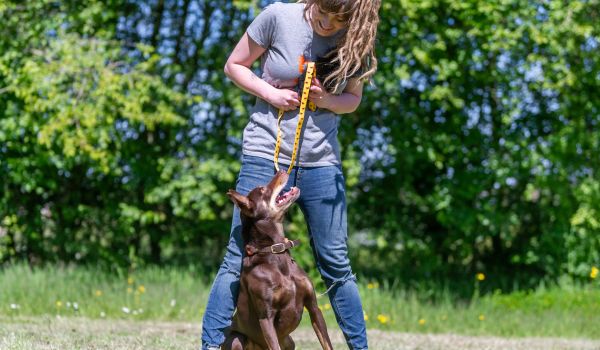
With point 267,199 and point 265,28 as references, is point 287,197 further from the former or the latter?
point 265,28

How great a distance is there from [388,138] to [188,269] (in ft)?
8.86

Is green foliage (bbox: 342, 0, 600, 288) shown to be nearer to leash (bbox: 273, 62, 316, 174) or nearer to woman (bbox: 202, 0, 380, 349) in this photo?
woman (bbox: 202, 0, 380, 349)

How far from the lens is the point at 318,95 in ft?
13.3

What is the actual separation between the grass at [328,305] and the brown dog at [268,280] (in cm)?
312

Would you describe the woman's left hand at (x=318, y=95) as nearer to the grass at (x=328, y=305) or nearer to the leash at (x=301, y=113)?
the leash at (x=301, y=113)

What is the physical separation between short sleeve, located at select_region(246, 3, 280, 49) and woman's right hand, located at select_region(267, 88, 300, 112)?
0.25m

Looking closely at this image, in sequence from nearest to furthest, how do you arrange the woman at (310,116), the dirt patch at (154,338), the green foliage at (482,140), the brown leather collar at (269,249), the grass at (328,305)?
the woman at (310,116), the brown leather collar at (269,249), the dirt patch at (154,338), the grass at (328,305), the green foliage at (482,140)

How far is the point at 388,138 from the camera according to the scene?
376 inches

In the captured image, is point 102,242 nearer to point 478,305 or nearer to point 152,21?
point 152,21

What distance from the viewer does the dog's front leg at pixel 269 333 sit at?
4.01 meters

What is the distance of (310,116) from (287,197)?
0.41 metres

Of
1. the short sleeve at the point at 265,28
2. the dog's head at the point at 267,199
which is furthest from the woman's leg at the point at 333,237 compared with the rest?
the short sleeve at the point at 265,28

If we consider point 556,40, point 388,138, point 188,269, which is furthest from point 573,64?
point 188,269

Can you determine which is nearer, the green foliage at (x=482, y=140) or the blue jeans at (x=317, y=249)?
the blue jeans at (x=317, y=249)
